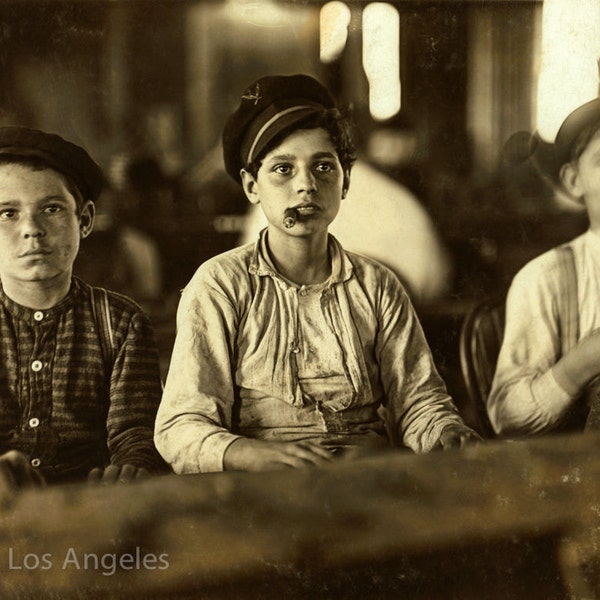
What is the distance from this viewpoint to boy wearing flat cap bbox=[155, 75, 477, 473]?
2475 mm

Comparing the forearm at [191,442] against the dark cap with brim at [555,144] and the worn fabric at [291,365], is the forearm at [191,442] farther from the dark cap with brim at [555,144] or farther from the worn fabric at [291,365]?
the dark cap with brim at [555,144]

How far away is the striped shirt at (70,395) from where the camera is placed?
2.46m

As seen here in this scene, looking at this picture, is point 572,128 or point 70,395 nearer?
point 70,395

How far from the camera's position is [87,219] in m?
2.50

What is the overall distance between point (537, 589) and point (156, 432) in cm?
130

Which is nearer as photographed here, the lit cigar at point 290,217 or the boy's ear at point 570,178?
the lit cigar at point 290,217

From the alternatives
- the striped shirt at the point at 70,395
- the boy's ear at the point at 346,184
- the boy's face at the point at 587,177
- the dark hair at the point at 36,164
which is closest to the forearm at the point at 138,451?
the striped shirt at the point at 70,395

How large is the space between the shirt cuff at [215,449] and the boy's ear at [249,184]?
72 centimetres

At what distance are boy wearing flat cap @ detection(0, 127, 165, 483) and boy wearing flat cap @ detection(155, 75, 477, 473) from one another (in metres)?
0.12

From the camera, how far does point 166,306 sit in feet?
8.27

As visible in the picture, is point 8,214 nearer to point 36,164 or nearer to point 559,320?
point 36,164

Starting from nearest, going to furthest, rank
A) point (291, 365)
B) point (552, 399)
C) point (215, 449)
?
point (215, 449)
point (291, 365)
point (552, 399)

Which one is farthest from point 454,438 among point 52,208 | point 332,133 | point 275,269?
point 52,208

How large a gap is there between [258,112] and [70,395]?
1025 millimetres
